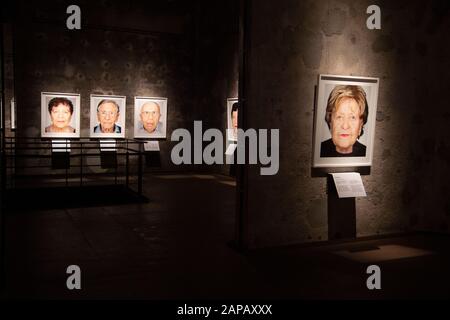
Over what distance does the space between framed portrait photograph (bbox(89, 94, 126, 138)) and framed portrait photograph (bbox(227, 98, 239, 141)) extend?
123 inches

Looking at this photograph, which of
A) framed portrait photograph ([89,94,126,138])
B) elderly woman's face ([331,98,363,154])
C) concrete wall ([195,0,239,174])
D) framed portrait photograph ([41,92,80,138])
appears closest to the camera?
elderly woman's face ([331,98,363,154])

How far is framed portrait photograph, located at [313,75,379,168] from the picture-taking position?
627 cm

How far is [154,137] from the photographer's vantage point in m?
14.7

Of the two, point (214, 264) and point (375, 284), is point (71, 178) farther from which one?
point (375, 284)

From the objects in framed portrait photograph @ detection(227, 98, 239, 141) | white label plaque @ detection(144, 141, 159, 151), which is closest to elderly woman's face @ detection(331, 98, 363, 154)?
framed portrait photograph @ detection(227, 98, 239, 141)

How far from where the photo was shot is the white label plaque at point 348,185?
6.32 m

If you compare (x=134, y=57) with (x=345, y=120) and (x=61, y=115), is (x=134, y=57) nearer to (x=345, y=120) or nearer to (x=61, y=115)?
(x=61, y=115)

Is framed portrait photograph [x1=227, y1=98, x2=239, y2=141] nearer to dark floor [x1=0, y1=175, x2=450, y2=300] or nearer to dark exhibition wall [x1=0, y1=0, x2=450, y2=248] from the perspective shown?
dark floor [x1=0, y1=175, x2=450, y2=300]

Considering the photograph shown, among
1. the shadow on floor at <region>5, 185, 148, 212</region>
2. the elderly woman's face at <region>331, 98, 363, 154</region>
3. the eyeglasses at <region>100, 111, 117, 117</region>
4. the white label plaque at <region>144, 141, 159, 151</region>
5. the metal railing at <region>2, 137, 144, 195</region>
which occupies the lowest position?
the shadow on floor at <region>5, 185, 148, 212</region>

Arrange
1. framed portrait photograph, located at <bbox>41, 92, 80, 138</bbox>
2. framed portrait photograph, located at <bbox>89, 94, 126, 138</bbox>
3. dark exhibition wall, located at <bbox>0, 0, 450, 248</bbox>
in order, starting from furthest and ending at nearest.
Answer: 1. framed portrait photograph, located at <bbox>89, 94, 126, 138</bbox>
2. framed portrait photograph, located at <bbox>41, 92, 80, 138</bbox>
3. dark exhibition wall, located at <bbox>0, 0, 450, 248</bbox>

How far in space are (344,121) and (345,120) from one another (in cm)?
2

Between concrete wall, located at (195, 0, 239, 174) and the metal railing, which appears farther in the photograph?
concrete wall, located at (195, 0, 239, 174)

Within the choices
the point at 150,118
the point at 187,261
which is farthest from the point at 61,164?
the point at 187,261

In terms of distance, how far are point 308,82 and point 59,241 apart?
12.9 feet
